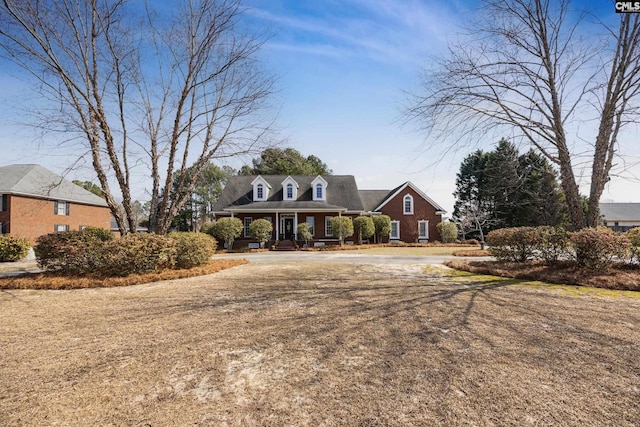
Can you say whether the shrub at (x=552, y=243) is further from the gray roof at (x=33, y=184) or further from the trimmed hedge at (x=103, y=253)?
the gray roof at (x=33, y=184)

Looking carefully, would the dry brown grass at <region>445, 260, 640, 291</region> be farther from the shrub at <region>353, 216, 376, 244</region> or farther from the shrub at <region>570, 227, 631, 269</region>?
the shrub at <region>353, 216, 376, 244</region>

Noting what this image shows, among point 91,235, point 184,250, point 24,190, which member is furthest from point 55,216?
point 184,250

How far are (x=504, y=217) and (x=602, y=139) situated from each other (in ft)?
97.2

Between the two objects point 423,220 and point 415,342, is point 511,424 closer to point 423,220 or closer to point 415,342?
point 415,342

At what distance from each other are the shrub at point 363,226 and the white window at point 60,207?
1052 inches

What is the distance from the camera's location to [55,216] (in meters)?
27.0

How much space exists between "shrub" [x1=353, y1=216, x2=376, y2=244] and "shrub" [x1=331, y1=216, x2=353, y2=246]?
115cm

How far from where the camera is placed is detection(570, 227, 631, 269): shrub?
8.57m

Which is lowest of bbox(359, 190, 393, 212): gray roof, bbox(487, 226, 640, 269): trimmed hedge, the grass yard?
the grass yard

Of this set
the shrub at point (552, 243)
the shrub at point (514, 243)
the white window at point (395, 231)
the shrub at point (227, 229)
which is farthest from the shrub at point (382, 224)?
the shrub at point (552, 243)

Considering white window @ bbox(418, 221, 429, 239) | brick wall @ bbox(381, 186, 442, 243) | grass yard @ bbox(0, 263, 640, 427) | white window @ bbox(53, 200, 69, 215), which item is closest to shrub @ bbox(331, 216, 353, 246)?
brick wall @ bbox(381, 186, 442, 243)

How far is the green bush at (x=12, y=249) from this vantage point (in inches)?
657

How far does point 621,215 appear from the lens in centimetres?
4512

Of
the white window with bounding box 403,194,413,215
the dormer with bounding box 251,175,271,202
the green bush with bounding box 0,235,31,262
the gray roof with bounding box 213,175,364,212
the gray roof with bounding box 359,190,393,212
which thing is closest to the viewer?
the green bush with bounding box 0,235,31,262
